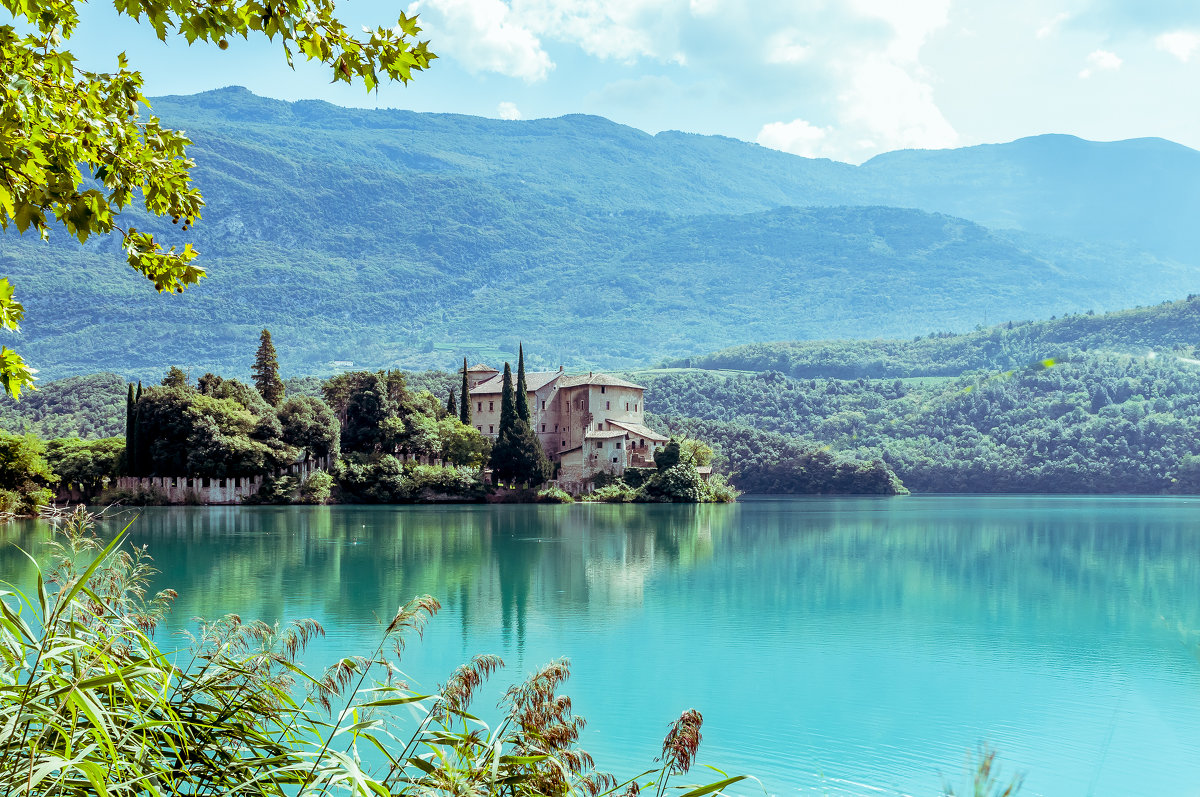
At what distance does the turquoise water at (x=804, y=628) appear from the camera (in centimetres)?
987

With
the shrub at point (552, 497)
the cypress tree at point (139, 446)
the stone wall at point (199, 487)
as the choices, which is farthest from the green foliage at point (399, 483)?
the cypress tree at point (139, 446)

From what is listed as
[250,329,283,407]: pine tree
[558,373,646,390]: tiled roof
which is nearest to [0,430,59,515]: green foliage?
[250,329,283,407]: pine tree

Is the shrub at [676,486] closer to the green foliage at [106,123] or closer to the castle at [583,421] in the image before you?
the castle at [583,421]

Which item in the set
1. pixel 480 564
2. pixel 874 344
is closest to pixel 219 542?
pixel 480 564

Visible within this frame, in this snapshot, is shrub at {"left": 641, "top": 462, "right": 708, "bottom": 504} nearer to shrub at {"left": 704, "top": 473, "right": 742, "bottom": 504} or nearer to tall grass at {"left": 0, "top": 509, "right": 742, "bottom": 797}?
shrub at {"left": 704, "top": 473, "right": 742, "bottom": 504}

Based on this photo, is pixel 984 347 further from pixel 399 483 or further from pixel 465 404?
pixel 399 483

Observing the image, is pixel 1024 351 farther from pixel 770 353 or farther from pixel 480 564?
pixel 770 353

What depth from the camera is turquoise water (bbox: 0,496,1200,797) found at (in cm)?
987

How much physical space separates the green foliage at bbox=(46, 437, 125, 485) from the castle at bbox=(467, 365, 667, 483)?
21.1 metres

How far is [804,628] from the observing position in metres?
16.5

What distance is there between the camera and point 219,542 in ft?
93.2

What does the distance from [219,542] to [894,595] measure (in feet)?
58.5

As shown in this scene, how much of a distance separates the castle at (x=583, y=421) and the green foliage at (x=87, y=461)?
21.1m

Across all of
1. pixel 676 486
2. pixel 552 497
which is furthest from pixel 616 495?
pixel 552 497
